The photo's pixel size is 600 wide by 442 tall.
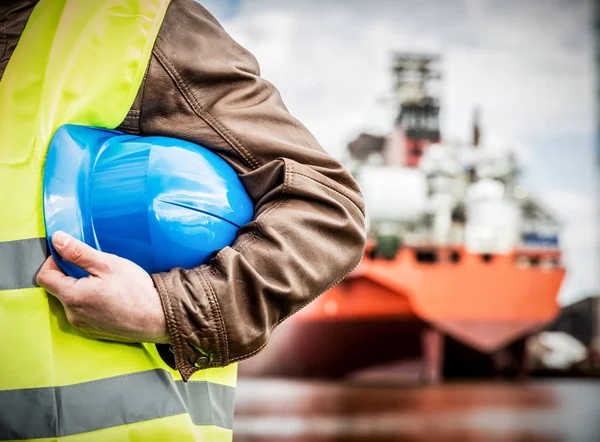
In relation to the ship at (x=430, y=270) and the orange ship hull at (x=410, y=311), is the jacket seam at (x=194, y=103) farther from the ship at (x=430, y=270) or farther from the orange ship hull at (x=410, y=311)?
the orange ship hull at (x=410, y=311)

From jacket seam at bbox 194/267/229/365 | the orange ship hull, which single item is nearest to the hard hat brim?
jacket seam at bbox 194/267/229/365

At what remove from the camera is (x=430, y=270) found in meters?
12.6

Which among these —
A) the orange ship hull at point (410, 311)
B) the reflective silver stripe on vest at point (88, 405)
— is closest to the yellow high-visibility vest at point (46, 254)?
the reflective silver stripe on vest at point (88, 405)

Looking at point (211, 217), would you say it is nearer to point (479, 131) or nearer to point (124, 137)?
point (124, 137)

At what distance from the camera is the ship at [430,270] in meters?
12.4

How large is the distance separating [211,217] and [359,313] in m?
11.7

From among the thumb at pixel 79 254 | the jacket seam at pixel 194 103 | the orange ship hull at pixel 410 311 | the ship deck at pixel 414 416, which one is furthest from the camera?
the orange ship hull at pixel 410 311

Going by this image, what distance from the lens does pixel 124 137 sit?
2.77 feet

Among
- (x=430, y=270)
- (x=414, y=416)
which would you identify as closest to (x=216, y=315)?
(x=414, y=416)

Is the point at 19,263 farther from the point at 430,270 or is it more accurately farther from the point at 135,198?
the point at 430,270

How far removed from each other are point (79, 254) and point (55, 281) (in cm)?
4

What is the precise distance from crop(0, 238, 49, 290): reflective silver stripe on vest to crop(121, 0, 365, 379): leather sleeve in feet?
0.42

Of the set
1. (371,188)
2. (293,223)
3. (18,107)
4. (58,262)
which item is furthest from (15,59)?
(371,188)

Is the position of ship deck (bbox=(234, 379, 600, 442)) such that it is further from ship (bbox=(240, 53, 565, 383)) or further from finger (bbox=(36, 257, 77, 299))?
finger (bbox=(36, 257, 77, 299))
